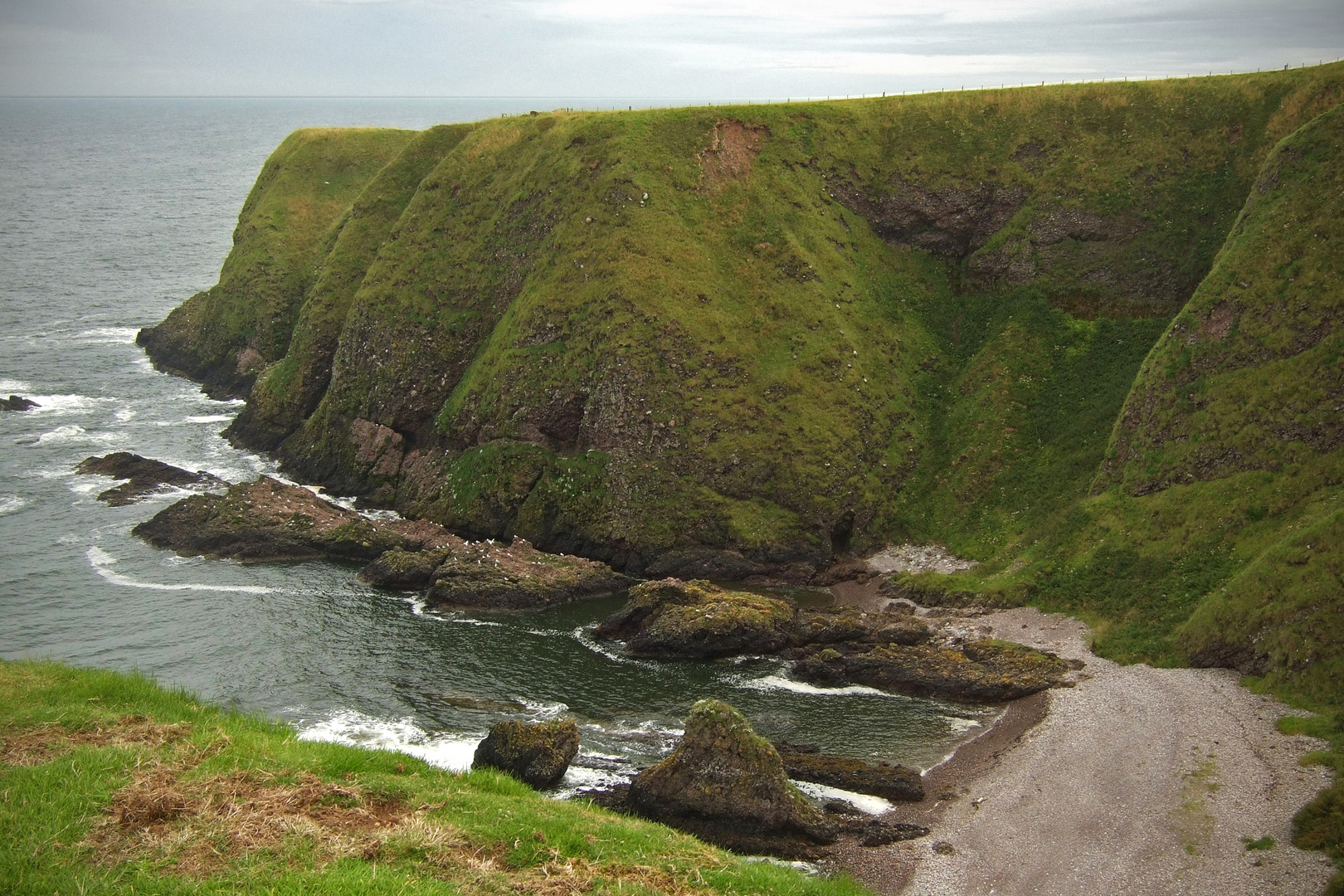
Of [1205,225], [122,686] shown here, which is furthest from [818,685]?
[1205,225]

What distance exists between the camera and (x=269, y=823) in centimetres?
2195

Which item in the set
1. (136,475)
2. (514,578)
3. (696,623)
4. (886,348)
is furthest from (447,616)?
(886,348)

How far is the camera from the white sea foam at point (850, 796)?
37500mm

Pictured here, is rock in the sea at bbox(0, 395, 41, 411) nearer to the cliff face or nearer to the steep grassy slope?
the steep grassy slope

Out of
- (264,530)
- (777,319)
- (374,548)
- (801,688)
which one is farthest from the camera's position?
(777,319)

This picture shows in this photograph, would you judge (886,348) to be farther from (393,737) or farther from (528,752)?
(393,737)

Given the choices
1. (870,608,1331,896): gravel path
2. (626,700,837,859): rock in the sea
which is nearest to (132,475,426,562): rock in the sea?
(626,700,837,859): rock in the sea

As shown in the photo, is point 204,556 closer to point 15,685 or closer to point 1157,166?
point 15,685

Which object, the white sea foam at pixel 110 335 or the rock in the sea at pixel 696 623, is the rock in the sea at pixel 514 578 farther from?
the white sea foam at pixel 110 335

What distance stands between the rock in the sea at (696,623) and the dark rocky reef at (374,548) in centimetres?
587

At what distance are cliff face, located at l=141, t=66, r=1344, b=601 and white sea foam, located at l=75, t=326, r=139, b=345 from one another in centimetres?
3171

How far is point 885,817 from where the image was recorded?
121ft

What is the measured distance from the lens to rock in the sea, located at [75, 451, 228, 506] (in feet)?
229

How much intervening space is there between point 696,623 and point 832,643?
6.80 metres
